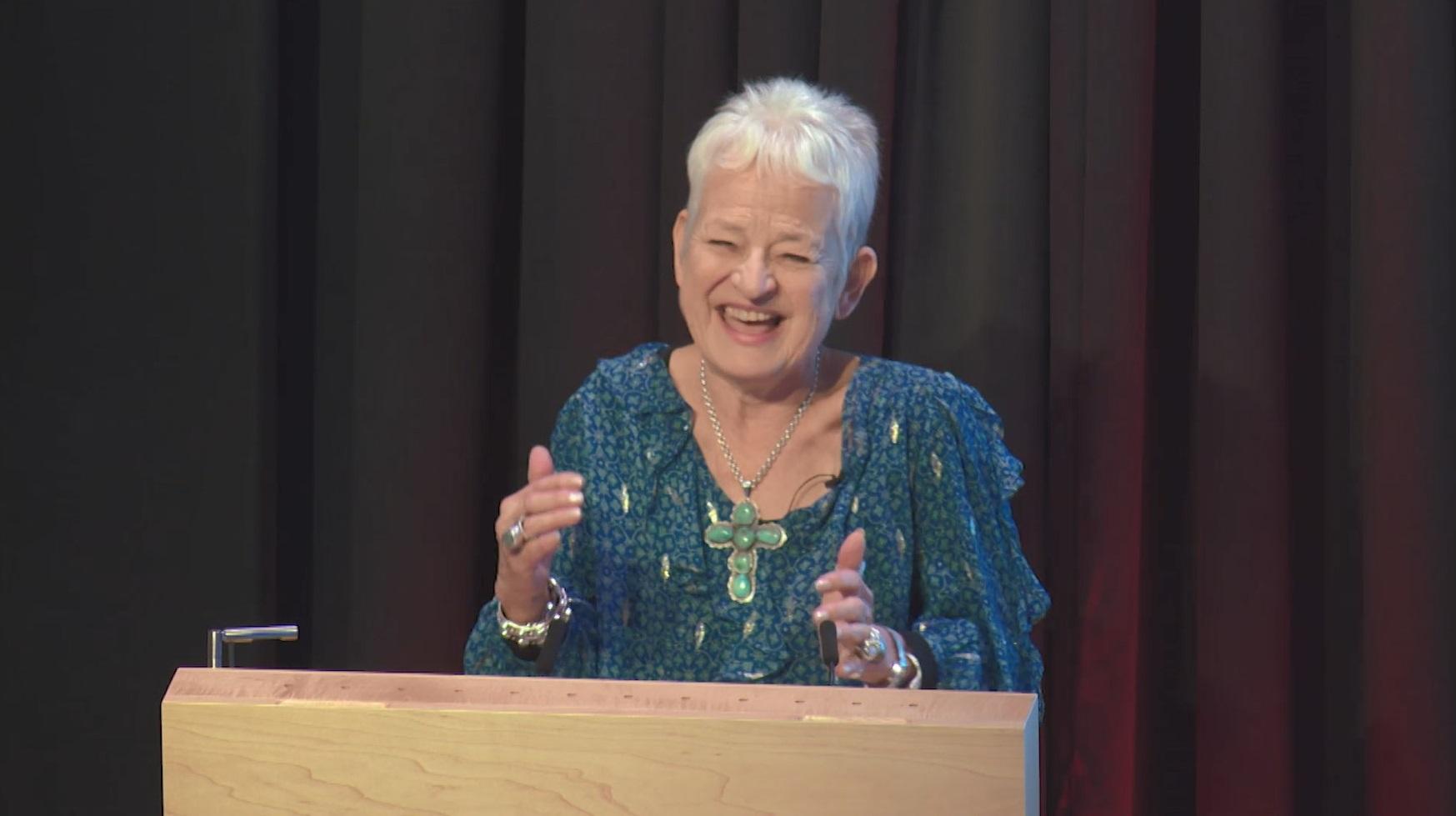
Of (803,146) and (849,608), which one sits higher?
(803,146)

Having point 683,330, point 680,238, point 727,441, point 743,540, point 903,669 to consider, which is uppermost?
point 680,238

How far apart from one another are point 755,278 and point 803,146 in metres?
0.16

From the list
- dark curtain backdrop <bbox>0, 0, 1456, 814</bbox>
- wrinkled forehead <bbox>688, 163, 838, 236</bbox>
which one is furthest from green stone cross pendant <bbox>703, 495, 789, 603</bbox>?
dark curtain backdrop <bbox>0, 0, 1456, 814</bbox>

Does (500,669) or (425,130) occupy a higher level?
(425,130)

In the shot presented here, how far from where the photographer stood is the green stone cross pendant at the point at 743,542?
76.3 inches

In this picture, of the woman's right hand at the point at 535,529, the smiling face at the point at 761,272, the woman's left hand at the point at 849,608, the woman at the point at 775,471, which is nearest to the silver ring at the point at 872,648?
the woman's left hand at the point at 849,608

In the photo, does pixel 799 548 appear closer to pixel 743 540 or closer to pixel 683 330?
pixel 743 540

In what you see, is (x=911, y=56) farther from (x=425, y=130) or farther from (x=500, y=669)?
(x=500, y=669)

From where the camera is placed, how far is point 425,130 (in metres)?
2.42

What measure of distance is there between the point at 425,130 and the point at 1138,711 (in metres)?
1.26

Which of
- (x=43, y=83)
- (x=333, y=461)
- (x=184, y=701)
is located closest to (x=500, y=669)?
(x=184, y=701)

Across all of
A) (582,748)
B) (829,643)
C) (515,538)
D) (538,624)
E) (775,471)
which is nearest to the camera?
(582,748)

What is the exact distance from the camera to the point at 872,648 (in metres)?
1.63

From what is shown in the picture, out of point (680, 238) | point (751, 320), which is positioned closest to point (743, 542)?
point (751, 320)
